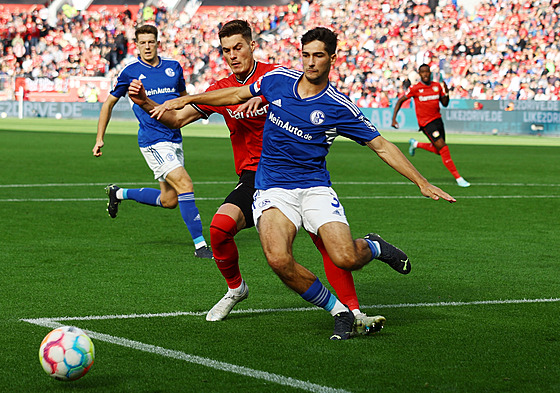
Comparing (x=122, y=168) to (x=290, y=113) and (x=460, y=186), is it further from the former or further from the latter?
(x=290, y=113)

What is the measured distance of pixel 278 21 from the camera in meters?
51.7

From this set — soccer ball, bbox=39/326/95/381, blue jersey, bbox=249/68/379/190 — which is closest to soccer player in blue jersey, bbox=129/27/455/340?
blue jersey, bbox=249/68/379/190

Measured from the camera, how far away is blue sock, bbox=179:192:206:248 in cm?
906

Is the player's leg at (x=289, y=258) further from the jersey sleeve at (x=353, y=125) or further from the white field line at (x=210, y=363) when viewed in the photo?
the white field line at (x=210, y=363)

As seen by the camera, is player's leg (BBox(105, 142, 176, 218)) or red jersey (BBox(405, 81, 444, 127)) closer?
player's leg (BBox(105, 142, 176, 218))

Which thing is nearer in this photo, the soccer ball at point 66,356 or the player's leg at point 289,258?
the soccer ball at point 66,356

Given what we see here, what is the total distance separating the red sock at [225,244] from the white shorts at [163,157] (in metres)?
3.53

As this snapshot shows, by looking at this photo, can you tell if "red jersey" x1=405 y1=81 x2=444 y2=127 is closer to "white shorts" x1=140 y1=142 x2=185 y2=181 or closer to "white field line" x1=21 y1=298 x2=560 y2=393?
"white shorts" x1=140 y1=142 x2=185 y2=181

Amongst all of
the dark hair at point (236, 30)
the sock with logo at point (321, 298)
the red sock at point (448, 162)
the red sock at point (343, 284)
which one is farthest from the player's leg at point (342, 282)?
the red sock at point (448, 162)

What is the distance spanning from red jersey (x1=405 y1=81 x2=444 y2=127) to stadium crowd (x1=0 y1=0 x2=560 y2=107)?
41.4 ft

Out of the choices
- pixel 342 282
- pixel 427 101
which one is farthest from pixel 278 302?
pixel 427 101

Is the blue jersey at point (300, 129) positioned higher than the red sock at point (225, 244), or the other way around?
the blue jersey at point (300, 129)

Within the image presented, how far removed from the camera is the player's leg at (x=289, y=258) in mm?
5512

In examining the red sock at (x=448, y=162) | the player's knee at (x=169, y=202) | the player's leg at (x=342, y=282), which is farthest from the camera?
the red sock at (x=448, y=162)
